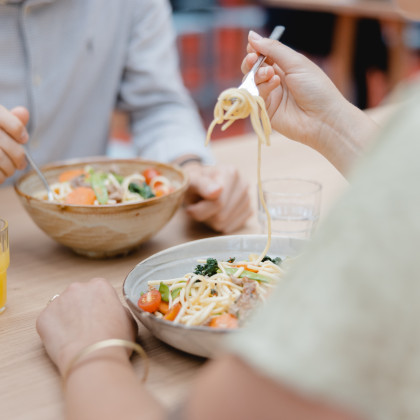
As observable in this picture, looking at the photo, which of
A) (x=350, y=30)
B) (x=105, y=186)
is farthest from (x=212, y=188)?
(x=350, y=30)

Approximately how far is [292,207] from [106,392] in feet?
2.59

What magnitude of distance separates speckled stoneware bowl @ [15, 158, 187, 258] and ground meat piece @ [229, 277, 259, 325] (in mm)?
382

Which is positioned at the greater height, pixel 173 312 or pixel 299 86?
pixel 299 86

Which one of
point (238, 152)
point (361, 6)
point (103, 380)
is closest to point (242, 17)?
point (361, 6)

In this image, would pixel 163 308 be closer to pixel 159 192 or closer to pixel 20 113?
pixel 159 192

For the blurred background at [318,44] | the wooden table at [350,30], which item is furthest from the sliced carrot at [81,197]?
the wooden table at [350,30]

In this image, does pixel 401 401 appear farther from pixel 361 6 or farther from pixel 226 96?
pixel 361 6

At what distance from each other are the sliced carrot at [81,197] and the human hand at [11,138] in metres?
0.15

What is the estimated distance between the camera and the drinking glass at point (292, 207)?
4.61 feet

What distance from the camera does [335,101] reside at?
3.94 ft

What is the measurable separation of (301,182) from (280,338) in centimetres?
93

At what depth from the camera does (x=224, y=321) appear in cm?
92

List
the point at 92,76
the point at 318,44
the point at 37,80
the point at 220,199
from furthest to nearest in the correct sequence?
the point at 318,44 < the point at 92,76 < the point at 37,80 < the point at 220,199

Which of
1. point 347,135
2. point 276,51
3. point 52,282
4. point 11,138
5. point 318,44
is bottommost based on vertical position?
point 318,44
